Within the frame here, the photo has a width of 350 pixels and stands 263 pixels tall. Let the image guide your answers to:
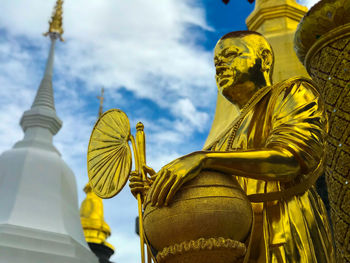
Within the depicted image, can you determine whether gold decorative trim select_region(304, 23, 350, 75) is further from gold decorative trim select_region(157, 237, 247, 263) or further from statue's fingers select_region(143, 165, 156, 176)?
gold decorative trim select_region(157, 237, 247, 263)

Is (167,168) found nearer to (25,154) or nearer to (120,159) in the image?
(120,159)

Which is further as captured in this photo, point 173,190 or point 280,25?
point 280,25

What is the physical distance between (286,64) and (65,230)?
24.4 feet

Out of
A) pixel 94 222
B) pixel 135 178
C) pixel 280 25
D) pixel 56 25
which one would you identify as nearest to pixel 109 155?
pixel 135 178

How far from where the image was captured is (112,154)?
2.80 meters

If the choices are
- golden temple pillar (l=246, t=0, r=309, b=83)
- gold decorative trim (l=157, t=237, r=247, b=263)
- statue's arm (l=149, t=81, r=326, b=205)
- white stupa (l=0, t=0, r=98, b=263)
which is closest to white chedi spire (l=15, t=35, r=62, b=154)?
white stupa (l=0, t=0, r=98, b=263)

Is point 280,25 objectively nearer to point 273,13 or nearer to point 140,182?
point 273,13

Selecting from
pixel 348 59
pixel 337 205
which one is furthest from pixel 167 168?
pixel 348 59

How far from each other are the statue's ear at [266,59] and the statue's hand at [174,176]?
91 cm

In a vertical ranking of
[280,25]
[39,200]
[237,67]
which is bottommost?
[237,67]

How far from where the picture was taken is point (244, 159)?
7.40 feet

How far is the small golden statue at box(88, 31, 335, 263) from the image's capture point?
2.06 meters

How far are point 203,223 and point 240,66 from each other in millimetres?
1069

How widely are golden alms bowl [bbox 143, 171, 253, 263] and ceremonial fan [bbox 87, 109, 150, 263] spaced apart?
442 millimetres
